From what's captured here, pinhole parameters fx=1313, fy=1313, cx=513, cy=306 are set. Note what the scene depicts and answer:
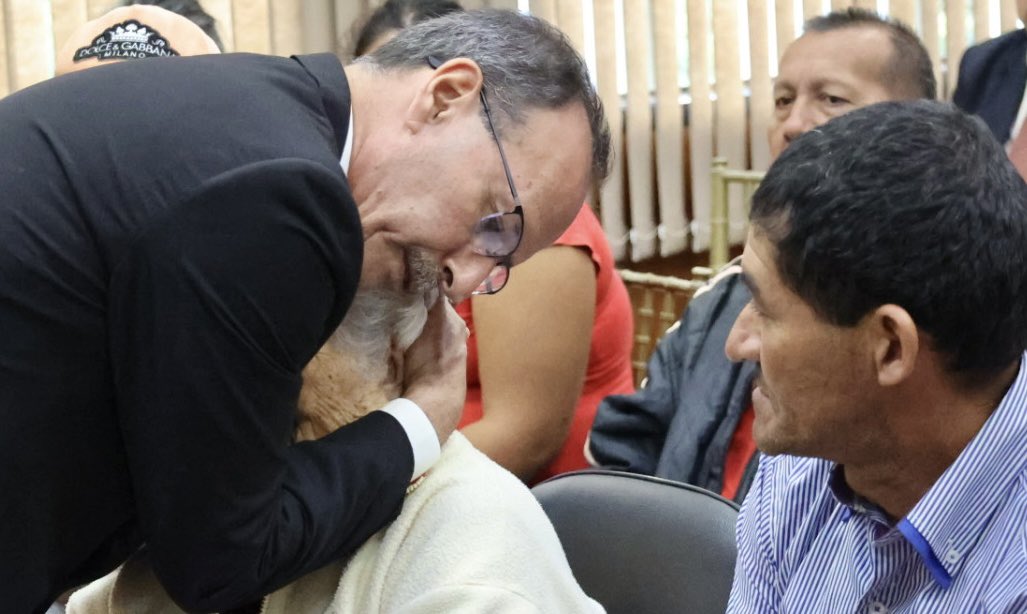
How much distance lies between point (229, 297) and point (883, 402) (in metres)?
0.61

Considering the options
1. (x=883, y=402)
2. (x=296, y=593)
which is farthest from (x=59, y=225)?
(x=883, y=402)

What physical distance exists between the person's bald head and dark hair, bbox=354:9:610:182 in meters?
0.86

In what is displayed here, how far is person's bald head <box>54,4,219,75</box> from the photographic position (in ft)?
6.75

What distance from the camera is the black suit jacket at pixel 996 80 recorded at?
98.4 inches

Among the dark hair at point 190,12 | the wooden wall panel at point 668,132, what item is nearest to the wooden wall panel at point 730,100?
the wooden wall panel at point 668,132

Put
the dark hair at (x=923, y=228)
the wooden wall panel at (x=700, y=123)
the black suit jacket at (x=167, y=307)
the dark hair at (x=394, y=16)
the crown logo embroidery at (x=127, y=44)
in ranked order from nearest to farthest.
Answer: the black suit jacket at (x=167, y=307) → the dark hair at (x=923, y=228) → the crown logo embroidery at (x=127, y=44) → the dark hair at (x=394, y=16) → the wooden wall panel at (x=700, y=123)

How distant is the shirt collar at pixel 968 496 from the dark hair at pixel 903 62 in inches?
54.8

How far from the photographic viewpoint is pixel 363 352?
1.36 meters

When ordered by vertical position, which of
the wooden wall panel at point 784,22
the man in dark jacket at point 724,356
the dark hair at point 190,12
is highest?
the dark hair at point 190,12

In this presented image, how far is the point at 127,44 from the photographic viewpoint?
2062 millimetres

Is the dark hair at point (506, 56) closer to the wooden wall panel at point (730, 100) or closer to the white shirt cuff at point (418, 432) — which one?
the white shirt cuff at point (418, 432)

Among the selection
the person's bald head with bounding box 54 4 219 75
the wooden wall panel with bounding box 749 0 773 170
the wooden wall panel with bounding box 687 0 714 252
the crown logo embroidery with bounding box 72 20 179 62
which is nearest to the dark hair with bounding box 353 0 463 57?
the person's bald head with bounding box 54 4 219 75

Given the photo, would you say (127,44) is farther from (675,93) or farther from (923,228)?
(675,93)

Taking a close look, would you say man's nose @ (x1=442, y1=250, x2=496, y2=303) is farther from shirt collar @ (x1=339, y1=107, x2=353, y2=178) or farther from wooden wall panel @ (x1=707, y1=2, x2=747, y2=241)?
wooden wall panel @ (x1=707, y1=2, x2=747, y2=241)
